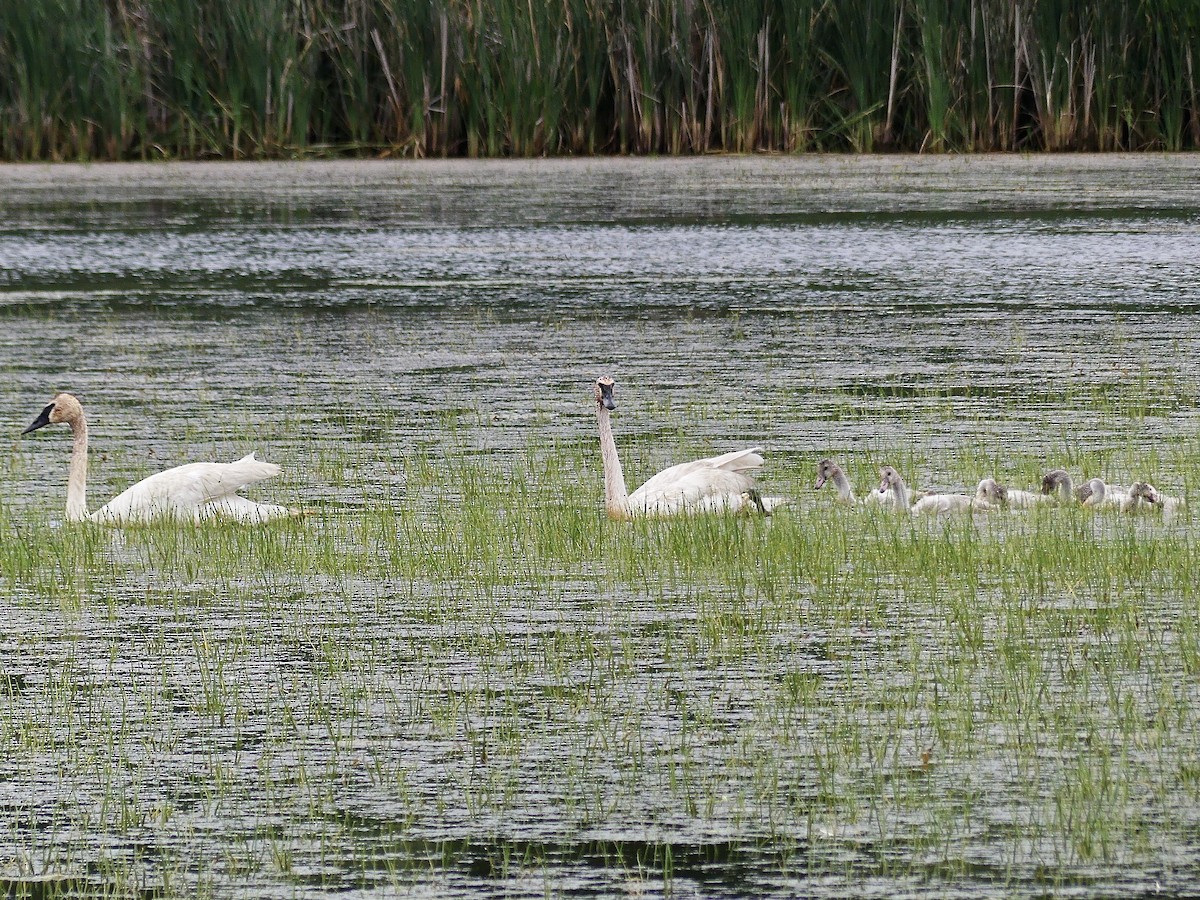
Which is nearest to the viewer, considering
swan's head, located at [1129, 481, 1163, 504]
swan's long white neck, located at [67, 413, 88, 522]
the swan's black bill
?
swan's head, located at [1129, 481, 1163, 504]

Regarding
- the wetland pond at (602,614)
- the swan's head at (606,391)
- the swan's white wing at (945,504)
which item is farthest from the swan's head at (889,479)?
the swan's head at (606,391)

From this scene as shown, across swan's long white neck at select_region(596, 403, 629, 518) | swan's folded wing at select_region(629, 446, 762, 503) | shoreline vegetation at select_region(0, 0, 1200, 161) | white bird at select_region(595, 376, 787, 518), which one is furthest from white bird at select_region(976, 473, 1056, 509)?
shoreline vegetation at select_region(0, 0, 1200, 161)

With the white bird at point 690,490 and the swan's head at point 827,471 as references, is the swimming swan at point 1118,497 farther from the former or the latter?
the white bird at point 690,490

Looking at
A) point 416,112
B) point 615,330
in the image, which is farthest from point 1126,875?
point 416,112

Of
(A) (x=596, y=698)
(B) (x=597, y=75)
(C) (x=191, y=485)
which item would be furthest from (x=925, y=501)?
(B) (x=597, y=75)

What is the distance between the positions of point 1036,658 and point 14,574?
12.7 ft

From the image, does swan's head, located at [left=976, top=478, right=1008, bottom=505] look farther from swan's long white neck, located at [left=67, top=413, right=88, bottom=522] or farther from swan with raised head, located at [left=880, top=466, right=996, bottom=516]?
swan's long white neck, located at [left=67, top=413, right=88, bottom=522]

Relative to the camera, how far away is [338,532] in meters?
9.01

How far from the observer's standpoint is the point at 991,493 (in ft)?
29.2

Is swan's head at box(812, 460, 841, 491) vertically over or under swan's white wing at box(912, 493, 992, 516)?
over

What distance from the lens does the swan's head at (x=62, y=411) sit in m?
10.2

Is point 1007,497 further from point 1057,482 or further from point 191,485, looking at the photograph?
point 191,485

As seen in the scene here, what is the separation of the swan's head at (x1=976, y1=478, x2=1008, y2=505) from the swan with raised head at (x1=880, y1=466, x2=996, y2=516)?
0.09 feet

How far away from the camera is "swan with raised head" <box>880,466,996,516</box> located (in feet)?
29.0
